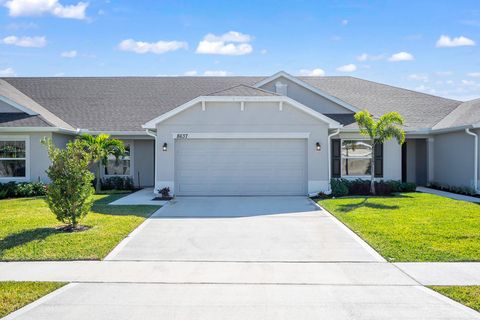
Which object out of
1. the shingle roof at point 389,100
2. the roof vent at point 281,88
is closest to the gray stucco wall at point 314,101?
the roof vent at point 281,88

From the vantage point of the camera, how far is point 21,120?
18.5 m

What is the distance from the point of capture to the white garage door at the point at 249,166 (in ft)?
57.0

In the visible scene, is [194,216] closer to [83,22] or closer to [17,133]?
[17,133]

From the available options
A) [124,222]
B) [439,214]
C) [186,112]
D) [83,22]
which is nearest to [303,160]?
[186,112]

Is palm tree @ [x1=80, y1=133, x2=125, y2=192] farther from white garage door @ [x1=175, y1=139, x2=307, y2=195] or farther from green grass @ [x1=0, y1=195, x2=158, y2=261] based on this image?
green grass @ [x1=0, y1=195, x2=158, y2=261]

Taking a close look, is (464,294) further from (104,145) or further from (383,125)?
(104,145)

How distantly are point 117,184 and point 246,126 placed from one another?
22.8ft

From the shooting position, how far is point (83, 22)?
1911cm

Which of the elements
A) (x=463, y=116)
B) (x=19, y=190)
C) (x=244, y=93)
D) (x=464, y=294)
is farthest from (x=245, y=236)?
(x=463, y=116)

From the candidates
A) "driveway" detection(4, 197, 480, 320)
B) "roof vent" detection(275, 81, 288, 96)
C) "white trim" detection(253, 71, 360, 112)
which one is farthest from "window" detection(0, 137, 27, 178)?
"roof vent" detection(275, 81, 288, 96)

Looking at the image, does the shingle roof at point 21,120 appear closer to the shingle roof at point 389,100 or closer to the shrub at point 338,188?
the shrub at point 338,188

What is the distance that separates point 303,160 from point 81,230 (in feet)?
30.4

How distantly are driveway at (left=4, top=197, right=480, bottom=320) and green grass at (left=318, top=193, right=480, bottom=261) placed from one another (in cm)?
57

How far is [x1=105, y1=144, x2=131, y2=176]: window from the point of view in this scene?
21203mm
